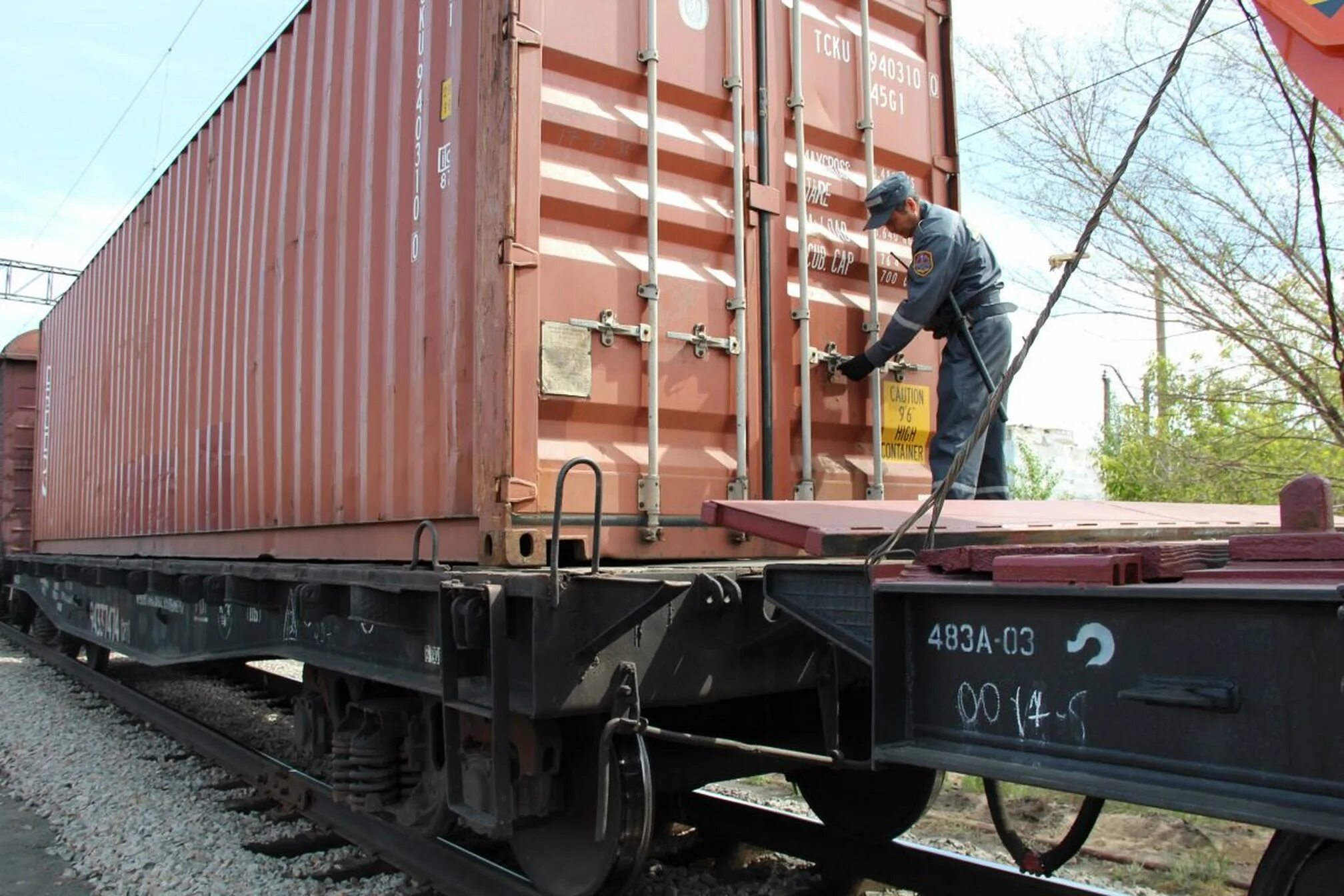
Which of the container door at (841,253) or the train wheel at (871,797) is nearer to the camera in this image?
the train wheel at (871,797)

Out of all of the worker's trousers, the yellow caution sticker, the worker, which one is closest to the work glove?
the worker

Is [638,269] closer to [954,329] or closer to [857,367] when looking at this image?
[857,367]

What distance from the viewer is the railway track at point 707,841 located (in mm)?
3727

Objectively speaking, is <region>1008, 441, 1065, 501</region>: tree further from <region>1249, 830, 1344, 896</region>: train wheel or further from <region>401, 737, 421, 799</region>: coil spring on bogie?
<region>1249, 830, 1344, 896</region>: train wheel

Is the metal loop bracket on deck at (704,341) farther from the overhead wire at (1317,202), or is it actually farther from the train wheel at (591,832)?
the overhead wire at (1317,202)

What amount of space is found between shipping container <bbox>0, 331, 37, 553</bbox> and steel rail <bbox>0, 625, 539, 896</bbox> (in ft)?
20.6

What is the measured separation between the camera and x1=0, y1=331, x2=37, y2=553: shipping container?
13.0m

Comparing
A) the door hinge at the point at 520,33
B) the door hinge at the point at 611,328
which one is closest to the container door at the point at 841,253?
the door hinge at the point at 611,328

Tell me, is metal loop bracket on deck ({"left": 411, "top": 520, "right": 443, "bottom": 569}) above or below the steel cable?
below

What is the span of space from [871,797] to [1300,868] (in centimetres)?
262

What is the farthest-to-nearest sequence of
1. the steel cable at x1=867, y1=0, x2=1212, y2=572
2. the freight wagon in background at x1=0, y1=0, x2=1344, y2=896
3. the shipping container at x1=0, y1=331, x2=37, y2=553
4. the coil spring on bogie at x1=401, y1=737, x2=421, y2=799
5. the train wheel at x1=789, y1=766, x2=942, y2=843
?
the shipping container at x1=0, y1=331, x2=37, y2=553 → the train wheel at x1=789, y1=766, x2=942, y2=843 → the coil spring on bogie at x1=401, y1=737, x2=421, y2=799 → the steel cable at x1=867, y1=0, x2=1212, y2=572 → the freight wagon in background at x1=0, y1=0, x2=1344, y2=896

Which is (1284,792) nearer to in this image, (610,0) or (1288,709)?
(1288,709)

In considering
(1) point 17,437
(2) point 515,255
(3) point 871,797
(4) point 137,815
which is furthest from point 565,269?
(1) point 17,437

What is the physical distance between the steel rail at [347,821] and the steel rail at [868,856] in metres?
0.97
